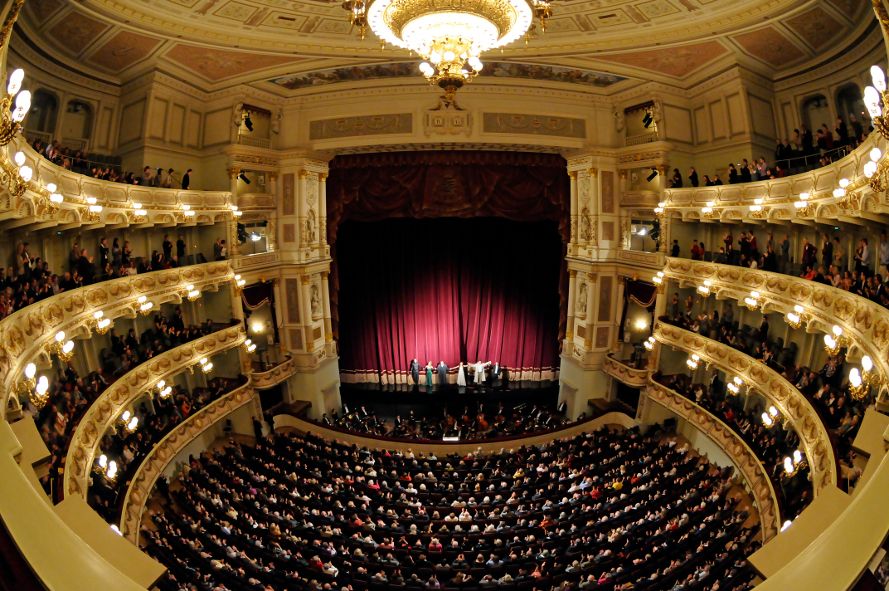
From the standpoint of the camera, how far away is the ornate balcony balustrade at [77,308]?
8641 millimetres

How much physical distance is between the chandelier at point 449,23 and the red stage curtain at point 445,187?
527 inches

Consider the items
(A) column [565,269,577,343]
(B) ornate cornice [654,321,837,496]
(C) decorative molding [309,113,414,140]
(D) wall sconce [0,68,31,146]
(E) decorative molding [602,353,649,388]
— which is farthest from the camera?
(A) column [565,269,577,343]

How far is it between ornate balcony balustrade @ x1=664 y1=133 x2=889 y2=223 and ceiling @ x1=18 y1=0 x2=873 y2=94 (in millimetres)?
3833

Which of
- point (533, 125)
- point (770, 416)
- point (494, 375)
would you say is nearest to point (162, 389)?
point (494, 375)

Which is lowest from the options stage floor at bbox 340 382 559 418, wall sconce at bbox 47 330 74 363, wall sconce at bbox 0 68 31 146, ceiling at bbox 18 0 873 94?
stage floor at bbox 340 382 559 418

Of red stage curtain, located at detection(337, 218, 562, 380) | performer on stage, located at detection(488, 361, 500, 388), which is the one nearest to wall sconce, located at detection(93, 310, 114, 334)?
red stage curtain, located at detection(337, 218, 562, 380)

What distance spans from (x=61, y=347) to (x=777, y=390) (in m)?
14.6

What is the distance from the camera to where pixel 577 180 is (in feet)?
68.3

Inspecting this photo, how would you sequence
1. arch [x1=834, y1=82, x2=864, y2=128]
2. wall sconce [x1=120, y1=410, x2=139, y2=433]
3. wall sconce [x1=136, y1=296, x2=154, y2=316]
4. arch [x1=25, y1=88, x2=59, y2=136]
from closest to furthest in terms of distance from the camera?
1. wall sconce [x1=120, y1=410, x2=139, y2=433]
2. wall sconce [x1=136, y1=296, x2=154, y2=316]
3. arch [x1=834, y1=82, x2=864, y2=128]
4. arch [x1=25, y1=88, x2=59, y2=136]

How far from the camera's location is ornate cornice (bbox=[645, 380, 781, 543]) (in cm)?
1149

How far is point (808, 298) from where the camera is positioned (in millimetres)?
12102

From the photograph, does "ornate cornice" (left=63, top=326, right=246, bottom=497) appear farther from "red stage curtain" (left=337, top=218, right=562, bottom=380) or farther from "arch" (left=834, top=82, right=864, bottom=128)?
"arch" (left=834, top=82, right=864, bottom=128)

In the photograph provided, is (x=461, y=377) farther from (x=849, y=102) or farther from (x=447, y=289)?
(x=849, y=102)

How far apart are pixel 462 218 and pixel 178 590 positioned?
1735cm
